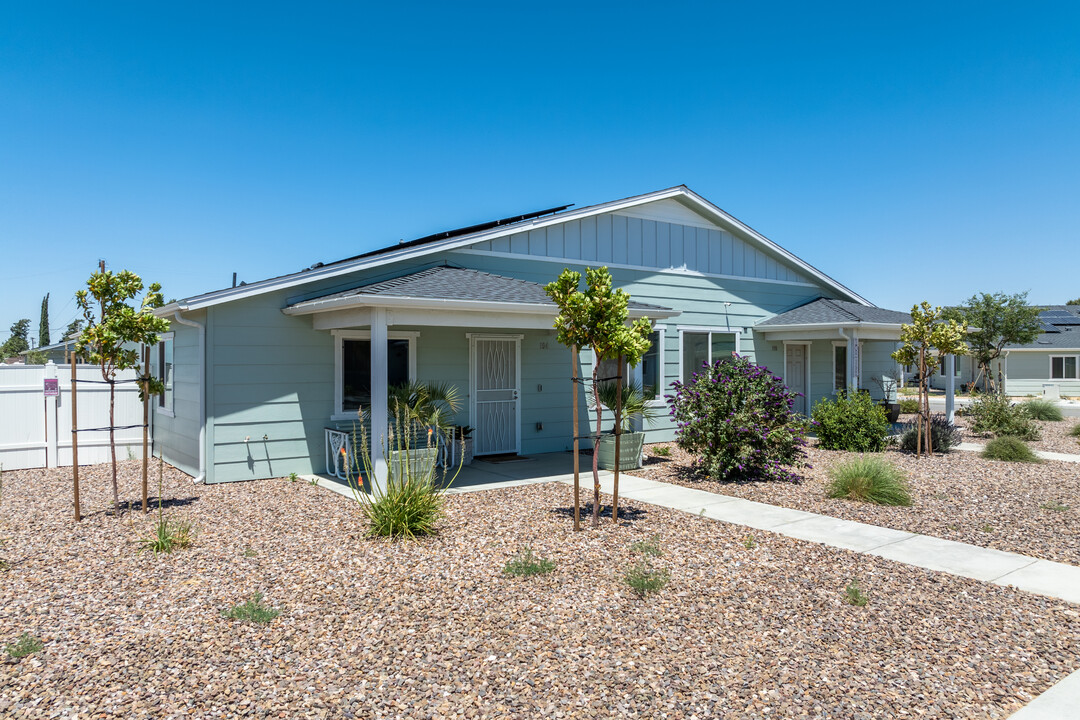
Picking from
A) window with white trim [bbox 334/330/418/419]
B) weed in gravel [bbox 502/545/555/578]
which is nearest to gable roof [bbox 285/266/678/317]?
window with white trim [bbox 334/330/418/419]

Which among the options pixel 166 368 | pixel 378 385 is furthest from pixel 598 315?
pixel 166 368

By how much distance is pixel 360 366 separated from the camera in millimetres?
10367

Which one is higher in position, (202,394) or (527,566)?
(202,394)

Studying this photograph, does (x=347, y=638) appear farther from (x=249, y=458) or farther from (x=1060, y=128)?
(x=1060, y=128)

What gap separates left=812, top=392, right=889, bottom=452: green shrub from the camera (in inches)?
494

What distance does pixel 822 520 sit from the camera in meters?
7.32

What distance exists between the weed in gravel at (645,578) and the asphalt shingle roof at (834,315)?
1059cm

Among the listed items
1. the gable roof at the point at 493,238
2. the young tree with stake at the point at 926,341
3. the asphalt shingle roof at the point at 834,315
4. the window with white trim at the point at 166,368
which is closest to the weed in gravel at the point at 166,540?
the gable roof at the point at 493,238

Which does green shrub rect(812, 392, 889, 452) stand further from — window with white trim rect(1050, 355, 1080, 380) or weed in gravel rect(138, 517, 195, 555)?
window with white trim rect(1050, 355, 1080, 380)

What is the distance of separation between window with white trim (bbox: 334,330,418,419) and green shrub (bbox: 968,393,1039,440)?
12.9 metres

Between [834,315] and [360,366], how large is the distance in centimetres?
1080

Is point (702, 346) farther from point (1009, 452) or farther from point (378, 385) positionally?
point (378, 385)

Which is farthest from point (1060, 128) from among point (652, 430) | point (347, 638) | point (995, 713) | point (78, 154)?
point (78, 154)

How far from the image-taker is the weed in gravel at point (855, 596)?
15.5 ft
